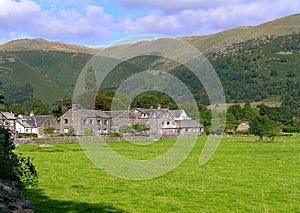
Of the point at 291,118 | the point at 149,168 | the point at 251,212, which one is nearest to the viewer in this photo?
the point at 251,212

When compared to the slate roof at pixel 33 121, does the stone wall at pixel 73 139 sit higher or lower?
lower

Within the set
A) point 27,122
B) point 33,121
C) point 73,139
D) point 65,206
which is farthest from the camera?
point 33,121

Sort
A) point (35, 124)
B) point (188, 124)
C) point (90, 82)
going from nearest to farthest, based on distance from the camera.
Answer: point (35, 124) < point (188, 124) < point (90, 82)

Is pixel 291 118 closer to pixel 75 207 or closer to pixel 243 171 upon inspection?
pixel 243 171

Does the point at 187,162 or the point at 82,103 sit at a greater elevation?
the point at 82,103

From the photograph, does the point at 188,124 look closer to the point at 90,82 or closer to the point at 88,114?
the point at 88,114

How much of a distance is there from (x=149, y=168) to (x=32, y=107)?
376 feet

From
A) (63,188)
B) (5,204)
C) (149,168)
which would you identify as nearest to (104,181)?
(63,188)

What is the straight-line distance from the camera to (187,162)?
38.0 metres

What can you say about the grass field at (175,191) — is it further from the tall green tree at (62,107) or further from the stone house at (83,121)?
the tall green tree at (62,107)

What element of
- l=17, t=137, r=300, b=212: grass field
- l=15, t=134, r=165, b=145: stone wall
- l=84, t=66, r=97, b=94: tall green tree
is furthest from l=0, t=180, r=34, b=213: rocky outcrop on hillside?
l=84, t=66, r=97, b=94: tall green tree

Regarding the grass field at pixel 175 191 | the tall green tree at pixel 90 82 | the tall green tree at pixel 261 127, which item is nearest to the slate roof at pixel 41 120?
the tall green tree at pixel 90 82

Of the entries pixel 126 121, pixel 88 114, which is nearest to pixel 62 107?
pixel 126 121

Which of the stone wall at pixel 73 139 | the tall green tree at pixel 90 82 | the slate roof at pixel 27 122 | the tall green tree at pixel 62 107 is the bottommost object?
the stone wall at pixel 73 139
